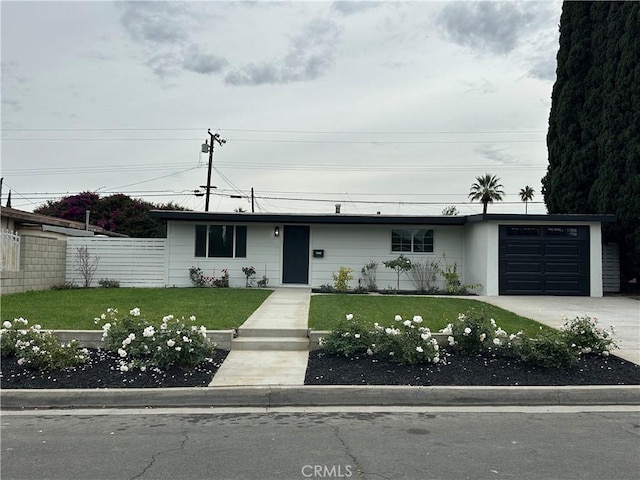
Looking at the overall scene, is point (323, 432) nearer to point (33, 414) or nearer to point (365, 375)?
point (365, 375)

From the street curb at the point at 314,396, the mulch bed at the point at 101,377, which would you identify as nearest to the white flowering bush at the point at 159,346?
the mulch bed at the point at 101,377

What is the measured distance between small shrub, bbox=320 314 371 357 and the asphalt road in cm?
166

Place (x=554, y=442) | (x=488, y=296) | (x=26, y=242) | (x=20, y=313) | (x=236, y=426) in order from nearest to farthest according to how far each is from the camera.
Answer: (x=554, y=442) → (x=236, y=426) → (x=20, y=313) → (x=26, y=242) → (x=488, y=296)

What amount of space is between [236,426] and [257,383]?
3.89 feet

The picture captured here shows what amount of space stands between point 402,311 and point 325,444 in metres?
7.23

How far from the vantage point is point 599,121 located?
19.5m

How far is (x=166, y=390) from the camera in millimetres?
6297

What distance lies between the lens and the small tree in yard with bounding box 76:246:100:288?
18391 mm

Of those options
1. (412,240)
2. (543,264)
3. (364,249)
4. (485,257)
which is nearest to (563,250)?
(543,264)

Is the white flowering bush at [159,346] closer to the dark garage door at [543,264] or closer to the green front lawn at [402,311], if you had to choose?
the green front lawn at [402,311]

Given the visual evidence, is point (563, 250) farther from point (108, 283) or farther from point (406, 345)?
point (108, 283)

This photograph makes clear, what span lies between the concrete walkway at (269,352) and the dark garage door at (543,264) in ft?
28.9

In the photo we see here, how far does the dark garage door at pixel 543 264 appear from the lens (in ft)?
55.9

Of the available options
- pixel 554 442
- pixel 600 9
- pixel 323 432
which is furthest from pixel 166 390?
pixel 600 9
